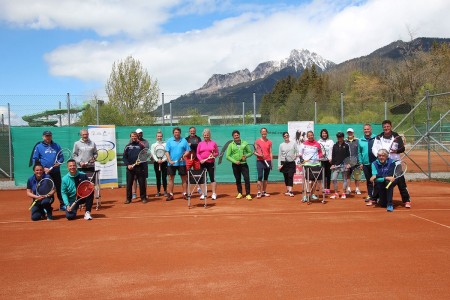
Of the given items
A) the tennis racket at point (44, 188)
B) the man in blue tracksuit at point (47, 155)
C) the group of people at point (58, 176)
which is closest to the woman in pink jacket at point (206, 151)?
the group of people at point (58, 176)

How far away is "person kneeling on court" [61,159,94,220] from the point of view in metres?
8.32

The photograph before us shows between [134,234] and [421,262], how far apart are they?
14.4 ft

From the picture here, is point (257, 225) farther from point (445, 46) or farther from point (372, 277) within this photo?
point (445, 46)

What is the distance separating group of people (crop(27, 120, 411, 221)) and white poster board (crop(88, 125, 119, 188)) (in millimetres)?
2745

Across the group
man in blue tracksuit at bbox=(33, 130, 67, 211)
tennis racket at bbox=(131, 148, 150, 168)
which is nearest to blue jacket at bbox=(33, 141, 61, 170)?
man in blue tracksuit at bbox=(33, 130, 67, 211)

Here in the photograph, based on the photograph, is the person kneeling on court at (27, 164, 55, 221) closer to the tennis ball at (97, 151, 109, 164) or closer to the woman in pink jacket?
the woman in pink jacket

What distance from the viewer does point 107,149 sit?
13.7m

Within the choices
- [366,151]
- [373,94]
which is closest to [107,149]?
[366,151]

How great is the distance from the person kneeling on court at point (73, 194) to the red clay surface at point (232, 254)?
27cm

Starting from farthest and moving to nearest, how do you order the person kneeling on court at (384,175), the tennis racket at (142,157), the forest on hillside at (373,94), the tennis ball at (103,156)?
the forest on hillside at (373,94), the tennis ball at (103,156), the tennis racket at (142,157), the person kneeling on court at (384,175)

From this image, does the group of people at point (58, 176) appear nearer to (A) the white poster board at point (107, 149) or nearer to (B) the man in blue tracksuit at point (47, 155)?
(B) the man in blue tracksuit at point (47, 155)

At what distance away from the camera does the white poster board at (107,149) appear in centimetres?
1358

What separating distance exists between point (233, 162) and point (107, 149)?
17.4 feet

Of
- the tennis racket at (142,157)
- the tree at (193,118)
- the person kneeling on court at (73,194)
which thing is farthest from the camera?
the tree at (193,118)
